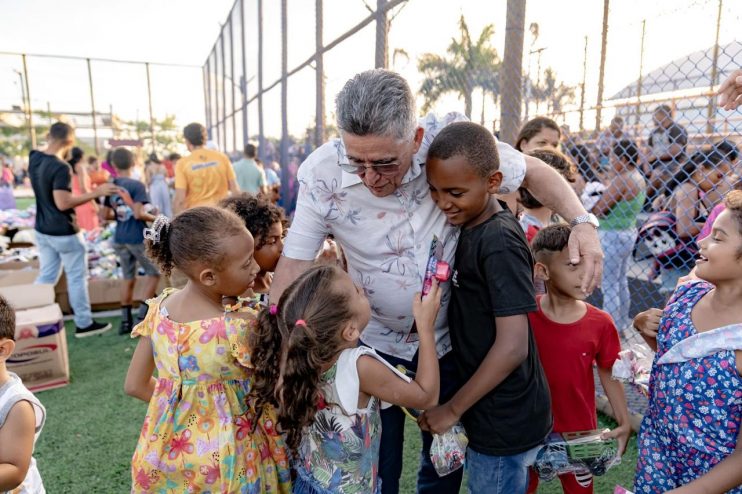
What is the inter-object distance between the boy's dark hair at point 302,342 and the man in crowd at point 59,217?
3.71 metres

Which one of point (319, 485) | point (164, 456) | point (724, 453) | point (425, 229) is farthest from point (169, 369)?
point (724, 453)

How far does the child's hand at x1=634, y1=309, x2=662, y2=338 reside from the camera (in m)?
1.55

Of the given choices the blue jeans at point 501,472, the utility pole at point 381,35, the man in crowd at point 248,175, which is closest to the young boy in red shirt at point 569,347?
the blue jeans at point 501,472

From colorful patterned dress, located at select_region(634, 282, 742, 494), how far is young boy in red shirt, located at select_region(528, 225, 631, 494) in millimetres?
274

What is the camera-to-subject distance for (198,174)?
5207 mm

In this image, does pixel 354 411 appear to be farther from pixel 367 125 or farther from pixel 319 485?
pixel 367 125

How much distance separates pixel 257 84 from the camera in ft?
33.7

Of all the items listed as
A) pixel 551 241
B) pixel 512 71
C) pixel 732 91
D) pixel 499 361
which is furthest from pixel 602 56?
pixel 499 361

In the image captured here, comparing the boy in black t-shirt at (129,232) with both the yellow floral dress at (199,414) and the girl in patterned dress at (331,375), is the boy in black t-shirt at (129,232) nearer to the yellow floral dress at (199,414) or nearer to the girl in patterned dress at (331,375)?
the yellow floral dress at (199,414)

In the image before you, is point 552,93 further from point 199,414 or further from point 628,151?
point 199,414

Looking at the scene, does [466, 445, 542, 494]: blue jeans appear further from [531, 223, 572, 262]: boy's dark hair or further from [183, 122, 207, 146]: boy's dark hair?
[183, 122, 207, 146]: boy's dark hair

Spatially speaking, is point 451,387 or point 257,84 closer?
point 451,387

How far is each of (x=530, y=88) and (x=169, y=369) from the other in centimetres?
342

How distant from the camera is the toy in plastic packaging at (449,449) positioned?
4.57 ft
